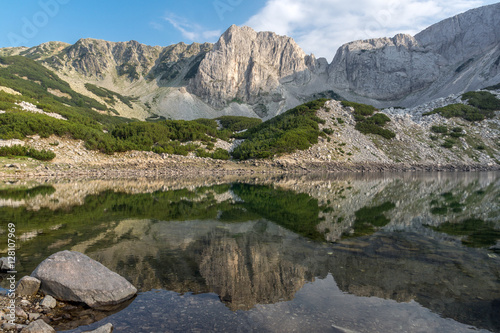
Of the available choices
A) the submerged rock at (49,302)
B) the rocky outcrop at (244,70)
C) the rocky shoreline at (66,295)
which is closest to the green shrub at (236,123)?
the rocky outcrop at (244,70)

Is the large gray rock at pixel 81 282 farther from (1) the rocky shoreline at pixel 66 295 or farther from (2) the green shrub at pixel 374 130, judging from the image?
(2) the green shrub at pixel 374 130

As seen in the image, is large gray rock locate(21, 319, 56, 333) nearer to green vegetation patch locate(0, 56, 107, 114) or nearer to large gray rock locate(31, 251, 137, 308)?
large gray rock locate(31, 251, 137, 308)

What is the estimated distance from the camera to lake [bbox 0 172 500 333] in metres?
5.87

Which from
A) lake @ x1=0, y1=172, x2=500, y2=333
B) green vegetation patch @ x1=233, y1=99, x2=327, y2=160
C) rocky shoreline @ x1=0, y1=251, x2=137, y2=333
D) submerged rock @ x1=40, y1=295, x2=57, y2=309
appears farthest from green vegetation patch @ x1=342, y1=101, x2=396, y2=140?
submerged rock @ x1=40, y1=295, x2=57, y2=309

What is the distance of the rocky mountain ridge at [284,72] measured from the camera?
147 metres

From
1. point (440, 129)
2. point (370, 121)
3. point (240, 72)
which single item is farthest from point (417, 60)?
point (370, 121)

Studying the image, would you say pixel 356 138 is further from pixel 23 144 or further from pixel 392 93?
pixel 392 93

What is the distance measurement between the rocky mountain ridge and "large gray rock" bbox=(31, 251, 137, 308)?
143m

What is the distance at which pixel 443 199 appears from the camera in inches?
872

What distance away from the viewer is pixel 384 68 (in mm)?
164500

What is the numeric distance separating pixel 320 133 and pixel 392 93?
4925 inches

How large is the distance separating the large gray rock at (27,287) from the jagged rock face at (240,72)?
154943 millimetres

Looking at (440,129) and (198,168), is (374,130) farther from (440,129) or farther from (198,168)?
(198,168)

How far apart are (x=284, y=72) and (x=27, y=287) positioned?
18141 centimetres
